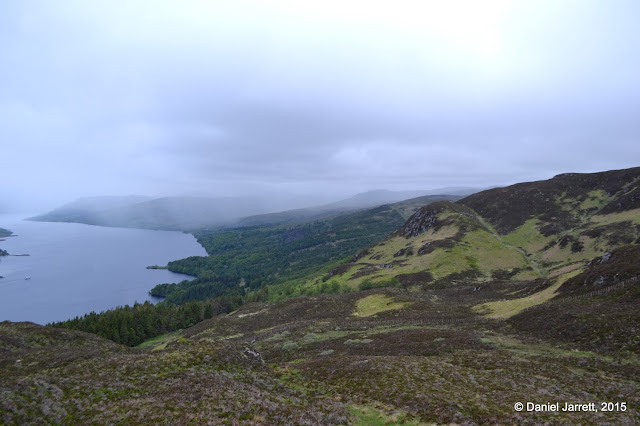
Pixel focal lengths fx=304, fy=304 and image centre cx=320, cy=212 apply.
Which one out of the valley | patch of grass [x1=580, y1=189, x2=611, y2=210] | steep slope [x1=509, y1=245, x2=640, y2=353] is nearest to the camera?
the valley

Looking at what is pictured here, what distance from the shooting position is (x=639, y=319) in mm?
29188

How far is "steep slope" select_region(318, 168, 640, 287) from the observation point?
10619 centimetres

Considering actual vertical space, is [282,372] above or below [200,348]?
below

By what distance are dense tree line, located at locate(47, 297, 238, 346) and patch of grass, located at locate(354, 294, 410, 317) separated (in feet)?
272

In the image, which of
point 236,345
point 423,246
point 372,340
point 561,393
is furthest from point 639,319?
point 423,246

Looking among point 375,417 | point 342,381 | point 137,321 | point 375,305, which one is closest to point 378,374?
point 342,381

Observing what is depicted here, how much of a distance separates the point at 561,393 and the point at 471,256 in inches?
4217

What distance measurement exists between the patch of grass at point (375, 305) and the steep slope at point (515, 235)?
32.6 metres

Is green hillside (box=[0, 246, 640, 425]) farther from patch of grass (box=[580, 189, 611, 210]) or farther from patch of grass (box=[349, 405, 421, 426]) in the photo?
patch of grass (box=[580, 189, 611, 210])

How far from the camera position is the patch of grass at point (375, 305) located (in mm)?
64125

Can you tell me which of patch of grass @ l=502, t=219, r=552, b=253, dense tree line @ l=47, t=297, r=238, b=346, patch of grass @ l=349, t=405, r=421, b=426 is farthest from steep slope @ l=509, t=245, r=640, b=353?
dense tree line @ l=47, t=297, r=238, b=346

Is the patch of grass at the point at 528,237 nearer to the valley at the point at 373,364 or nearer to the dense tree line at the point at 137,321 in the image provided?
the valley at the point at 373,364

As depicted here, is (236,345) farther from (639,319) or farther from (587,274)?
(587,274)

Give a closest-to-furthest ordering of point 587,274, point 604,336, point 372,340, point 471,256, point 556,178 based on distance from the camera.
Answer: point 604,336
point 372,340
point 587,274
point 471,256
point 556,178
